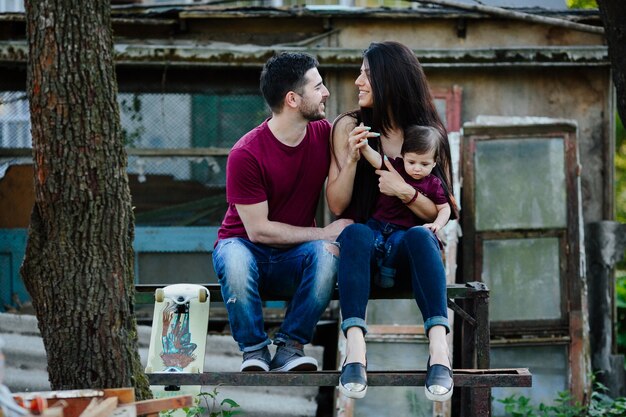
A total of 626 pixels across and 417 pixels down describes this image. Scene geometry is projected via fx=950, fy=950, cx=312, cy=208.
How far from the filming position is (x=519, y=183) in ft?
26.2

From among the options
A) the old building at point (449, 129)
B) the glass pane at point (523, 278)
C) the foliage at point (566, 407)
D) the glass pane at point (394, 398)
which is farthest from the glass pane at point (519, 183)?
the foliage at point (566, 407)

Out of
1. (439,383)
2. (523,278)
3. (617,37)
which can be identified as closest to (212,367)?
(523,278)

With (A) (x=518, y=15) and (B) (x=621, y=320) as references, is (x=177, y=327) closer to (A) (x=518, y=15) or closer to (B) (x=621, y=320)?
(A) (x=518, y=15)

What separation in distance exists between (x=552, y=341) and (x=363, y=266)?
3.99 metres

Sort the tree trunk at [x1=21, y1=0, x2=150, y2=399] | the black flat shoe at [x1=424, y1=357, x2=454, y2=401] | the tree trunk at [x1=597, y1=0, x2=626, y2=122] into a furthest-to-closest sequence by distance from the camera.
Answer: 1. the tree trunk at [x1=597, y1=0, x2=626, y2=122]
2. the black flat shoe at [x1=424, y1=357, x2=454, y2=401]
3. the tree trunk at [x1=21, y1=0, x2=150, y2=399]

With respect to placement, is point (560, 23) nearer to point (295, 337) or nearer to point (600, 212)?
point (600, 212)

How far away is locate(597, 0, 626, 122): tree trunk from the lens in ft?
17.9

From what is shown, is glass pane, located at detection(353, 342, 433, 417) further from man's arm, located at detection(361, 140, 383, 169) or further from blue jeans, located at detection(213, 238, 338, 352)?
man's arm, located at detection(361, 140, 383, 169)

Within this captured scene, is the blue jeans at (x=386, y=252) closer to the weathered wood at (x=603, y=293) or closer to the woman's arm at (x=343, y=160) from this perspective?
the woman's arm at (x=343, y=160)

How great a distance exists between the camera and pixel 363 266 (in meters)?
4.34

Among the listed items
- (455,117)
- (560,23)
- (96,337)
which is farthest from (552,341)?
(96,337)

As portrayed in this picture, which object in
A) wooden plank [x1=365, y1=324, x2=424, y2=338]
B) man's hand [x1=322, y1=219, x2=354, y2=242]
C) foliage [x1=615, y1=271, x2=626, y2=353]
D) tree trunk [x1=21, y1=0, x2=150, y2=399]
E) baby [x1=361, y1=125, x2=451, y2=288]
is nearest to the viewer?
tree trunk [x1=21, y1=0, x2=150, y2=399]

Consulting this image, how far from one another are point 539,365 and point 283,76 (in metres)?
4.24

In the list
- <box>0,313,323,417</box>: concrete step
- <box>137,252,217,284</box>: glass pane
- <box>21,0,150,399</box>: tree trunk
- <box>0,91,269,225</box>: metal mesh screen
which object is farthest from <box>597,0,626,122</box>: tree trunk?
<box>137,252,217,284</box>: glass pane
